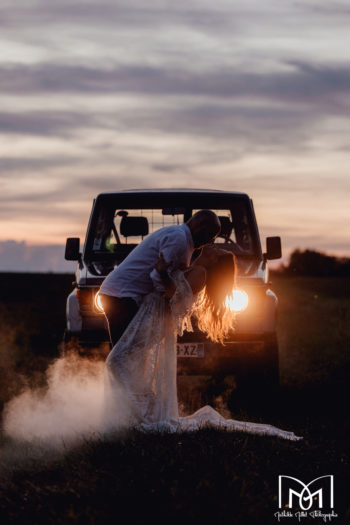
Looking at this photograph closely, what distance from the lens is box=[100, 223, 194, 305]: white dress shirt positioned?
6312 mm

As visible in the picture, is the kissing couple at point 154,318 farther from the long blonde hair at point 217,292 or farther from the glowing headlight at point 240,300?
the glowing headlight at point 240,300

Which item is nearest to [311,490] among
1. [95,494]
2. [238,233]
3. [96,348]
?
[95,494]

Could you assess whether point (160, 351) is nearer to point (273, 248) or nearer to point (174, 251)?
point (174, 251)

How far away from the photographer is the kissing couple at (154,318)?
6504mm

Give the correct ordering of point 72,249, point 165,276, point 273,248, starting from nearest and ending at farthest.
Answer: point 165,276
point 72,249
point 273,248

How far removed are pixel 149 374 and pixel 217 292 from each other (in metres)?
0.91

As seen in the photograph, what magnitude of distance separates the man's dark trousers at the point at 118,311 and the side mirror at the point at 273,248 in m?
2.89

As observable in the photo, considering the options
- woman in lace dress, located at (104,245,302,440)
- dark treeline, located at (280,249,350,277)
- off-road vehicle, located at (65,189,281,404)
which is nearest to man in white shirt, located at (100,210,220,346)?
woman in lace dress, located at (104,245,302,440)

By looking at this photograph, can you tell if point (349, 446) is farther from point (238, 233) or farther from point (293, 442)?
point (238, 233)

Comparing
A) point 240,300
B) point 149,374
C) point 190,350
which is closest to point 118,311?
point 149,374

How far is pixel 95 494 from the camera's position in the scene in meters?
4.72

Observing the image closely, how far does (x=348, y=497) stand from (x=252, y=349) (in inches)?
124

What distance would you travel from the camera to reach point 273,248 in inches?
361

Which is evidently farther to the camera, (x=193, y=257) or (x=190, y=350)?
(x=190, y=350)
